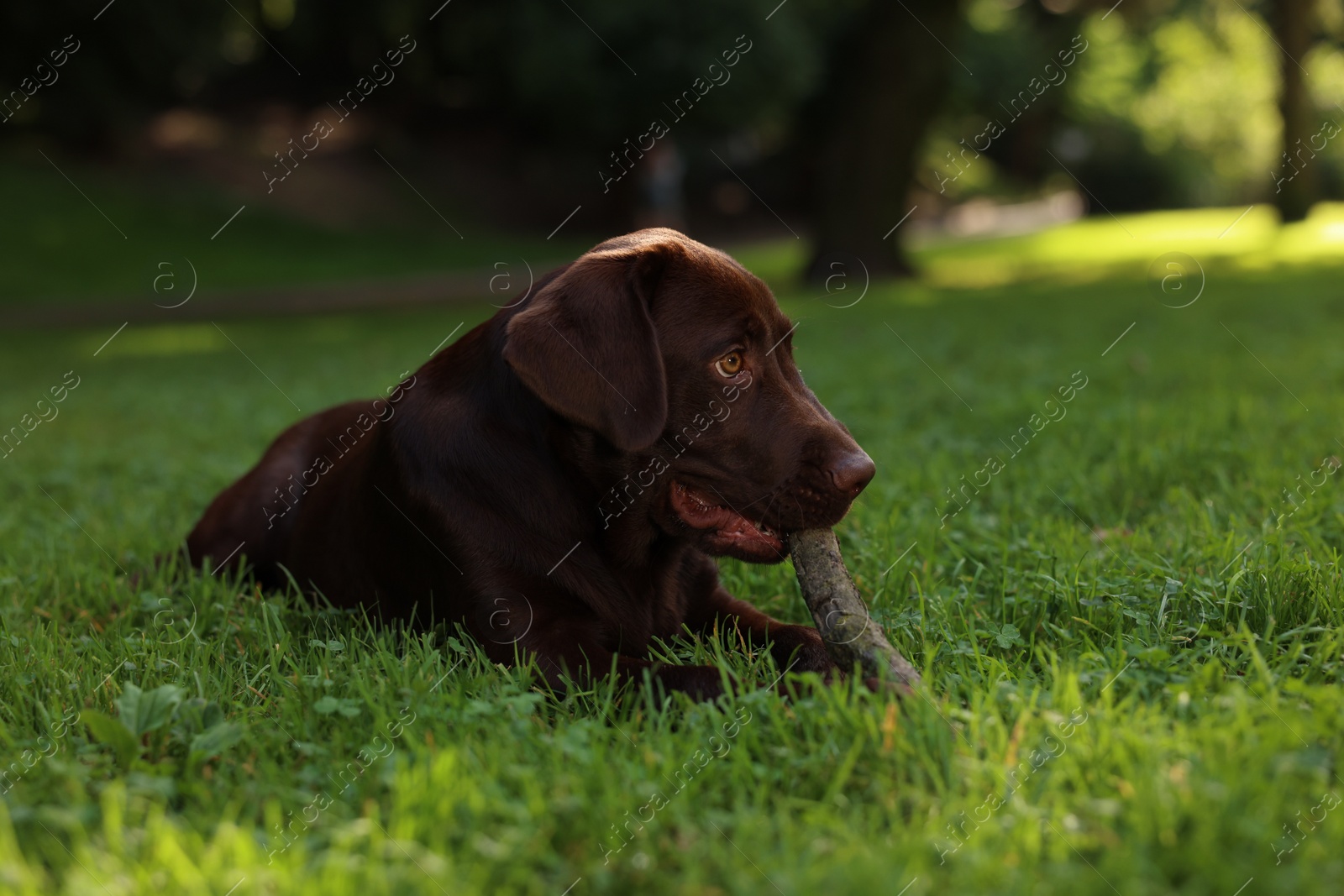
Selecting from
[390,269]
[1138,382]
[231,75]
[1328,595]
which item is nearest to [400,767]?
[1328,595]

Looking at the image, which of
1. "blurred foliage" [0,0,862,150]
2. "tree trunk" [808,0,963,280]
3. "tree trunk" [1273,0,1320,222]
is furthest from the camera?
"tree trunk" [1273,0,1320,222]

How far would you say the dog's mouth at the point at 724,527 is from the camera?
318 centimetres

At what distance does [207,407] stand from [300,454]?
218 inches

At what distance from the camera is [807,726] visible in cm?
238

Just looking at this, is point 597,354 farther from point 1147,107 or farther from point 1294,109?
point 1147,107

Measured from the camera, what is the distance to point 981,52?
1582 inches

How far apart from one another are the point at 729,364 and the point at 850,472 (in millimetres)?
464

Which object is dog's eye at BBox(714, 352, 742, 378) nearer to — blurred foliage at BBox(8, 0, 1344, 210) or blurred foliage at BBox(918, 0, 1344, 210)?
blurred foliage at BBox(8, 0, 1344, 210)

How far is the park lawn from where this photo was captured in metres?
1.90

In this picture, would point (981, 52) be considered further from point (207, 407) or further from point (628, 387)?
point (628, 387)

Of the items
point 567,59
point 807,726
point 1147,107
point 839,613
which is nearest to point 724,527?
point 839,613

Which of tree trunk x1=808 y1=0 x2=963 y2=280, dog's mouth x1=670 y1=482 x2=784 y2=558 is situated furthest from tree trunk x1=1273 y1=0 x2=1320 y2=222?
dog's mouth x1=670 y1=482 x2=784 y2=558

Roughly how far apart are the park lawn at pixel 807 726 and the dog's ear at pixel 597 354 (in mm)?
636

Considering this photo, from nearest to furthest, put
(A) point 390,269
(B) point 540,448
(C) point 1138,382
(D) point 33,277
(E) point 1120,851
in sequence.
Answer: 1. (E) point 1120,851
2. (B) point 540,448
3. (C) point 1138,382
4. (D) point 33,277
5. (A) point 390,269
